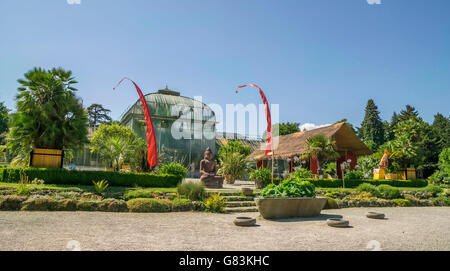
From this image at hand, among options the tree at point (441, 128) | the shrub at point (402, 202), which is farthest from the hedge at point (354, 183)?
the tree at point (441, 128)

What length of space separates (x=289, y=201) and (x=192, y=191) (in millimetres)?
4066

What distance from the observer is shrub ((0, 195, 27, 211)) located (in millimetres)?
8273

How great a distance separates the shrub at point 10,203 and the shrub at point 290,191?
24.5ft

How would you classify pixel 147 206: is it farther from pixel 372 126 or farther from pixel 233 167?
pixel 372 126

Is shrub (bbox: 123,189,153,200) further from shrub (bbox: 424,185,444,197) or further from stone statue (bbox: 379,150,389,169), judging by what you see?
stone statue (bbox: 379,150,389,169)

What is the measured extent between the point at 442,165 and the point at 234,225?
22833 mm

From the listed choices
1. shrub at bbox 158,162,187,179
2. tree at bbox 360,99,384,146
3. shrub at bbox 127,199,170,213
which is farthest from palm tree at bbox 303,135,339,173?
tree at bbox 360,99,384,146

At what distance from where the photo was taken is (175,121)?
30.4 m

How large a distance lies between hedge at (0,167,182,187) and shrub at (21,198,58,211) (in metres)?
3.78

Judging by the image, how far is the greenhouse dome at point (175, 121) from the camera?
29516 mm

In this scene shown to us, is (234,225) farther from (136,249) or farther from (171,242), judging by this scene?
(136,249)

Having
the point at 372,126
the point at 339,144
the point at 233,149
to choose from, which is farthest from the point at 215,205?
the point at 372,126
